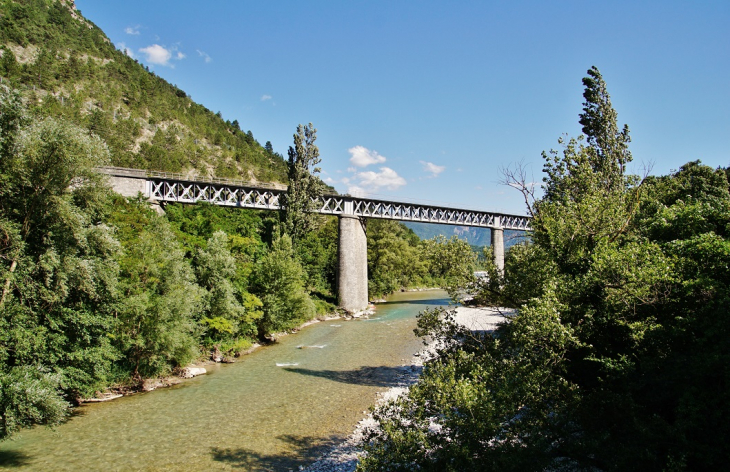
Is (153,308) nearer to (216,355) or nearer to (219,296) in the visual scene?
(219,296)

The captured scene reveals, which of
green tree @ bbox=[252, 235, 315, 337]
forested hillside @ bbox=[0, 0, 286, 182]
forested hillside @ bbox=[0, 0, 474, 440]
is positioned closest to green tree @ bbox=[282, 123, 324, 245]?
forested hillside @ bbox=[0, 0, 474, 440]

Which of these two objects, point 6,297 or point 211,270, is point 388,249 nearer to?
point 211,270

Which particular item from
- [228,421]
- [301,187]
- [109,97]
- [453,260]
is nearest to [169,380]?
[228,421]

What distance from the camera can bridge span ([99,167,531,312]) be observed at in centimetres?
3888

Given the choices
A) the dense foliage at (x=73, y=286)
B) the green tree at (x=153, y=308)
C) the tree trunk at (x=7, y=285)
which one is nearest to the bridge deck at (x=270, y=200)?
the green tree at (x=153, y=308)

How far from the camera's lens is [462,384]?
26.2 feet

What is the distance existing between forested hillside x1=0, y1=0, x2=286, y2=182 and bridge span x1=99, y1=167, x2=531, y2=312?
2770 cm

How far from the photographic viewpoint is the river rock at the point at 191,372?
20516 millimetres

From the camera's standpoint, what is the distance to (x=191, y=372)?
820 inches

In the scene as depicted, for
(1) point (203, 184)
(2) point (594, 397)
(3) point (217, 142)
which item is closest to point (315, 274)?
(1) point (203, 184)

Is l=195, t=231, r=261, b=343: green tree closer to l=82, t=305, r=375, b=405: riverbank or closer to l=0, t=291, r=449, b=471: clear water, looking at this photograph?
l=82, t=305, r=375, b=405: riverbank

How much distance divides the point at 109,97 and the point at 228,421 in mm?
94104

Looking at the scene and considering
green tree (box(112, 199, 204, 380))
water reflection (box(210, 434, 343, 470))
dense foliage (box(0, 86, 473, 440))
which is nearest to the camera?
water reflection (box(210, 434, 343, 470))

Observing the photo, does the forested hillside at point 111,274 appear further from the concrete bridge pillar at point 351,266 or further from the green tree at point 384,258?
the green tree at point 384,258
